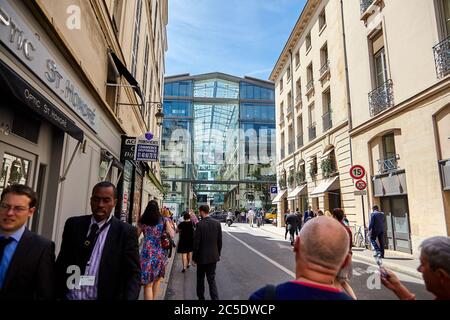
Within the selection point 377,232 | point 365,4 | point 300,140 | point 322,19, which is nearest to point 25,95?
point 377,232

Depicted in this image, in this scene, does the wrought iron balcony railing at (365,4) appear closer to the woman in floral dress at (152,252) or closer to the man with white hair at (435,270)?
the woman in floral dress at (152,252)

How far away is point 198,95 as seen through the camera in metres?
50.2

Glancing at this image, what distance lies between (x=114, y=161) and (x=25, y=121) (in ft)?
14.2

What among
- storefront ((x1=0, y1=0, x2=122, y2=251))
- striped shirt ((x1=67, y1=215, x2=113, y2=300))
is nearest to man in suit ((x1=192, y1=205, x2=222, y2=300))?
storefront ((x1=0, y1=0, x2=122, y2=251))

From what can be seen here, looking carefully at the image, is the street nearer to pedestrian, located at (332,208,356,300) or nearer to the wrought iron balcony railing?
pedestrian, located at (332,208,356,300)

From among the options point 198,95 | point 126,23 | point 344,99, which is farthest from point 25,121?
point 198,95

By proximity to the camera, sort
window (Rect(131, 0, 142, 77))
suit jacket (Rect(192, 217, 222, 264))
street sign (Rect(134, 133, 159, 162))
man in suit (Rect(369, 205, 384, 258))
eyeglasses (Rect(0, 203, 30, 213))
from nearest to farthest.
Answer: eyeglasses (Rect(0, 203, 30, 213)) → suit jacket (Rect(192, 217, 222, 264)) → street sign (Rect(134, 133, 159, 162)) → man in suit (Rect(369, 205, 384, 258)) → window (Rect(131, 0, 142, 77))

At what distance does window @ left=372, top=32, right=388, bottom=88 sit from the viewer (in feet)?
43.2

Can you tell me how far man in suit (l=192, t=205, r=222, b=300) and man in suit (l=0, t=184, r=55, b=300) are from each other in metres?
3.33

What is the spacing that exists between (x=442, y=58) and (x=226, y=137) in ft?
150

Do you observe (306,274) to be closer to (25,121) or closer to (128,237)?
(128,237)
